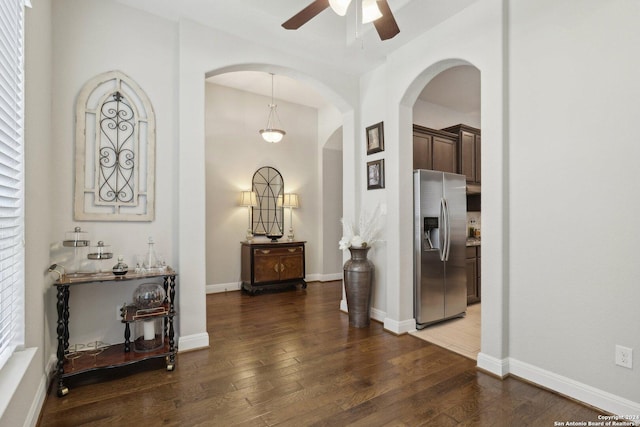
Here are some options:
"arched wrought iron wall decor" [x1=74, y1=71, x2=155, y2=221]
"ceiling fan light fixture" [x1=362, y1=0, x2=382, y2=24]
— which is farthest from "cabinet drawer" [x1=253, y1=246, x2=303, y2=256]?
"ceiling fan light fixture" [x1=362, y1=0, x2=382, y2=24]

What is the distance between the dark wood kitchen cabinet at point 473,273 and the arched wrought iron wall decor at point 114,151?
4.06 m

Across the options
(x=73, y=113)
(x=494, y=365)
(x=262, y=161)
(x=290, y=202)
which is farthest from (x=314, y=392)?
(x=262, y=161)

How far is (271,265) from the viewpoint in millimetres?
5469

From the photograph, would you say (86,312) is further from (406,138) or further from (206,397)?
(406,138)

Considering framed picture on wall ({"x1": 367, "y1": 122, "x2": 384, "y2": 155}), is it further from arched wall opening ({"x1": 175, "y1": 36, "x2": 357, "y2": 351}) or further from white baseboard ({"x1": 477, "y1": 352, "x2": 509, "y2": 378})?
white baseboard ({"x1": 477, "y1": 352, "x2": 509, "y2": 378})

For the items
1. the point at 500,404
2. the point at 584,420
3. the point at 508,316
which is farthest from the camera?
the point at 508,316

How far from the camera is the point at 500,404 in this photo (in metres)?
2.22

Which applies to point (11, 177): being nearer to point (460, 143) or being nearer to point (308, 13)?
point (308, 13)

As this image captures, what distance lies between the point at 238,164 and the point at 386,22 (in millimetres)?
4006

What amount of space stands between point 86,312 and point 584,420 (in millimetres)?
3722

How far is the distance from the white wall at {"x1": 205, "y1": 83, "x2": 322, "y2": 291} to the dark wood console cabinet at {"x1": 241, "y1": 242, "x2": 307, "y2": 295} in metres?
0.35

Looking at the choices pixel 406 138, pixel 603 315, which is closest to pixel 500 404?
pixel 603 315

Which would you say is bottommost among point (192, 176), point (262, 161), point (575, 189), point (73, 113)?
point (575, 189)

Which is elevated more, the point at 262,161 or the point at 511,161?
the point at 262,161
